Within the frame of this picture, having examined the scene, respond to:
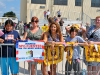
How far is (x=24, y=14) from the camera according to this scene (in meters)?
43.5

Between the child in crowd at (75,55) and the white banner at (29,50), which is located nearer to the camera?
the white banner at (29,50)

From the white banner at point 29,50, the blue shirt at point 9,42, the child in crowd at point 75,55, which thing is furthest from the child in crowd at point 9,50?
the child in crowd at point 75,55

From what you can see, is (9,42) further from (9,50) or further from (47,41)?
(47,41)

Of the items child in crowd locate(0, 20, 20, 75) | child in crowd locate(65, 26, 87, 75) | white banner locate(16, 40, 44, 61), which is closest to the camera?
white banner locate(16, 40, 44, 61)

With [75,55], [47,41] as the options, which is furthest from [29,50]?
[75,55]

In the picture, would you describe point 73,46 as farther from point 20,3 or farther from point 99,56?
point 20,3

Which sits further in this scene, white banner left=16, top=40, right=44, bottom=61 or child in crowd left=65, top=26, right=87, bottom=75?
child in crowd left=65, top=26, right=87, bottom=75

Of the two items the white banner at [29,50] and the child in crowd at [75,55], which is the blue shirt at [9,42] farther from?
the child in crowd at [75,55]

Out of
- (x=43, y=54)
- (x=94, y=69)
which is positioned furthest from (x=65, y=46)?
(x=94, y=69)

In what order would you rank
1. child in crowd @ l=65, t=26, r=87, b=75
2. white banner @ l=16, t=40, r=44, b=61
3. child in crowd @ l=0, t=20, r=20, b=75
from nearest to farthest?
white banner @ l=16, t=40, r=44, b=61
child in crowd @ l=0, t=20, r=20, b=75
child in crowd @ l=65, t=26, r=87, b=75

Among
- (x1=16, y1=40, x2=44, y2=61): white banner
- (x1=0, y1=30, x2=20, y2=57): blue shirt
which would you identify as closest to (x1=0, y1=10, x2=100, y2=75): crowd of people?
(x1=0, y1=30, x2=20, y2=57): blue shirt

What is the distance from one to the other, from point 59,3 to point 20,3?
7.60 meters

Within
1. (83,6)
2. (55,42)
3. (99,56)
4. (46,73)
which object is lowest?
(46,73)

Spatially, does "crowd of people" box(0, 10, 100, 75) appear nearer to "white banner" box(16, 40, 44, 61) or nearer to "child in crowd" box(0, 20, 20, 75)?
"child in crowd" box(0, 20, 20, 75)
